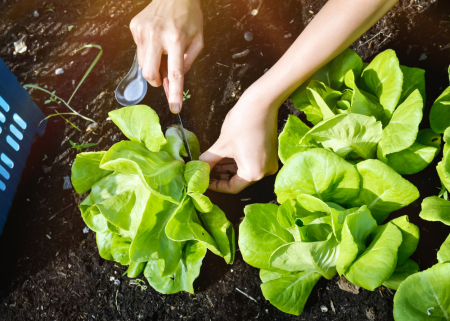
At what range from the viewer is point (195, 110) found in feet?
6.31

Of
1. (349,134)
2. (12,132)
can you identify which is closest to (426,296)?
(349,134)

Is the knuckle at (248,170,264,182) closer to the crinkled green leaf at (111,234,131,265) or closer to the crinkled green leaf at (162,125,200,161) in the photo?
the crinkled green leaf at (162,125,200,161)

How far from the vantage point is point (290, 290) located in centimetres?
133

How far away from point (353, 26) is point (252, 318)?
4.61 feet

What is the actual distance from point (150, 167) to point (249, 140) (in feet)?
1.45

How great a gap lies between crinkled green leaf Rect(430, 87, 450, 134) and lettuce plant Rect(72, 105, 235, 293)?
972 mm

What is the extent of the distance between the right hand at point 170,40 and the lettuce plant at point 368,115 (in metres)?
0.55

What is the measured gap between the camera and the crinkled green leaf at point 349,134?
1160 millimetres

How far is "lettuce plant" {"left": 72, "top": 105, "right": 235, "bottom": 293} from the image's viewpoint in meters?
1.29

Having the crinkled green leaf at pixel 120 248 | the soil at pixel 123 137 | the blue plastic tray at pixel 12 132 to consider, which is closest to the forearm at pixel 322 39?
the soil at pixel 123 137

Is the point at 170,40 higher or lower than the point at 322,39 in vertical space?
higher

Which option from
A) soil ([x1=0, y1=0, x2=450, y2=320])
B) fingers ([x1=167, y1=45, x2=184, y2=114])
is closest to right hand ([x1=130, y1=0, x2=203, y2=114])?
fingers ([x1=167, y1=45, x2=184, y2=114])

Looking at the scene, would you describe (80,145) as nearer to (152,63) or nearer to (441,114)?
(152,63)

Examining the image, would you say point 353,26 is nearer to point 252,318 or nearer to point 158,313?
point 252,318
